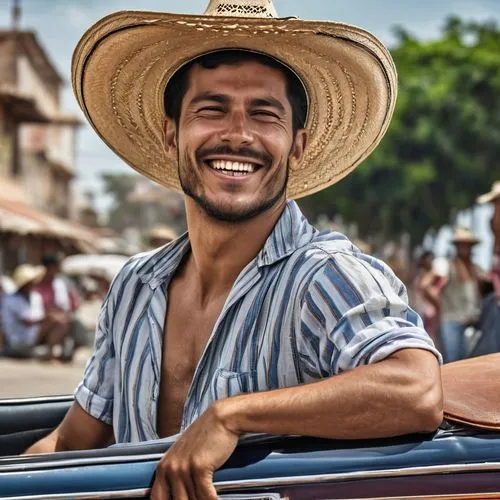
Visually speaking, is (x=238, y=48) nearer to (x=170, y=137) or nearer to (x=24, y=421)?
(x=170, y=137)

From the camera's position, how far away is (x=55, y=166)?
50000 mm

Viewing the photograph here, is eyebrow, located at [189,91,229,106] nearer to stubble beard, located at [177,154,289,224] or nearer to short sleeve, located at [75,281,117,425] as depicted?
stubble beard, located at [177,154,289,224]

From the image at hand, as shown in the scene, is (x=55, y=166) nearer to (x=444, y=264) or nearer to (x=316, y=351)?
(x=444, y=264)

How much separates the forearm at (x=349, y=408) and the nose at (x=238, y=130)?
0.71 meters

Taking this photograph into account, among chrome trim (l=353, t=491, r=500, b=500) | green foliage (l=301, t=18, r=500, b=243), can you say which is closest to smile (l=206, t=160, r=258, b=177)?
chrome trim (l=353, t=491, r=500, b=500)

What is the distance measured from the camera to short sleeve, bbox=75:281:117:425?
2703mm

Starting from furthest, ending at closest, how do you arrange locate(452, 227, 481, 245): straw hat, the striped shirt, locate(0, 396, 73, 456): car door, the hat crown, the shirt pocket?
locate(452, 227, 481, 245): straw hat → locate(0, 396, 73, 456): car door → the hat crown → the shirt pocket → the striped shirt

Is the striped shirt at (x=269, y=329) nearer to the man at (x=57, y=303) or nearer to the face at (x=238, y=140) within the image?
the face at (x=238, y=140)

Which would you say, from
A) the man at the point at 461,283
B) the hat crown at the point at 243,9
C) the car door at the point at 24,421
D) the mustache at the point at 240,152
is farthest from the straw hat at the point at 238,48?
the man at the point at 461,283

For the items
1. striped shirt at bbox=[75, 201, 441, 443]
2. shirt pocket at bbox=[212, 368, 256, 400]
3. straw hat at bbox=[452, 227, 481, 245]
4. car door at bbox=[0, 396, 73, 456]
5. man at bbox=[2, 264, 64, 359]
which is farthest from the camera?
man at bbox=[2, 264, 64, 359]

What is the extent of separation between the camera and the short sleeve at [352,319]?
80.7 inches

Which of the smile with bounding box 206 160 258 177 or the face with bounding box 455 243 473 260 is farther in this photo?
the face with bounding box 455 243 473 260

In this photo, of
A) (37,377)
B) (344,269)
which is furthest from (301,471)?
(37,377)

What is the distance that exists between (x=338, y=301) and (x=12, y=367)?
10706 millimetres
